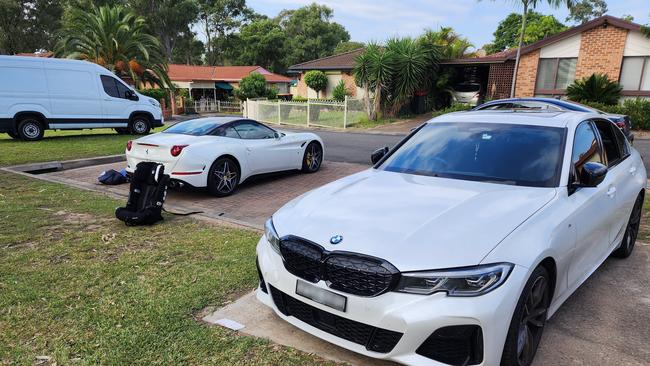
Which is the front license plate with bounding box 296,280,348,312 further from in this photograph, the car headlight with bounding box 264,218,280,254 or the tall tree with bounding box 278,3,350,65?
the tall tree with bounding box 278,3,350,65

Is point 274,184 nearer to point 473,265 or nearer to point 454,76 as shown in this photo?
point 473,265

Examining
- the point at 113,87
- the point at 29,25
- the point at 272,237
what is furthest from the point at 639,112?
the point at 29,25

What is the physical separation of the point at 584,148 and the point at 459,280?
216cm

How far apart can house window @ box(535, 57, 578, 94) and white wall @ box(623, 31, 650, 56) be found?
1934 mm

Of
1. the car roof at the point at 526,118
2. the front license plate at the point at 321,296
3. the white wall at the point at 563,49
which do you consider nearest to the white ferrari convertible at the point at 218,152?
the car roof at the point at 526,118

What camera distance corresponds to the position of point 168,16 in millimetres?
52156

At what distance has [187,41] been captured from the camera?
57.7 m

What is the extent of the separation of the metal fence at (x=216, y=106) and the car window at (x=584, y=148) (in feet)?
109

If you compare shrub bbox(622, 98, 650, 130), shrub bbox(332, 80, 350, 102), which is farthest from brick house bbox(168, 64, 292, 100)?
shrub bbox(622, 98, 650, 130)

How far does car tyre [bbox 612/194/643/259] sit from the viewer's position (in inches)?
173

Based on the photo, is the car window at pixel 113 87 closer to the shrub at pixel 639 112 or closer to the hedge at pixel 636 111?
the hedge at pixel 636 111

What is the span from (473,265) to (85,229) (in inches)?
185

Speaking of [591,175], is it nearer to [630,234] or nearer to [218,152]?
[630,234]

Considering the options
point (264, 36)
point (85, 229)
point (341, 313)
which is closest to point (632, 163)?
point (341, 313)
